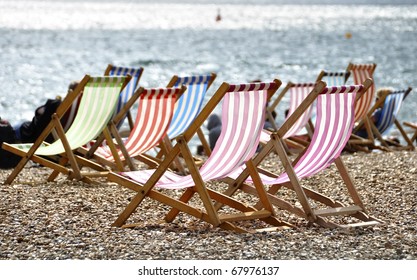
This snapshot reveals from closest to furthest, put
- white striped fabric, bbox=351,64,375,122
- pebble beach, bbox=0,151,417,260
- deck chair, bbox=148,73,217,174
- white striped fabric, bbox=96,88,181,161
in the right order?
pebble beach, bbox=0,151,417,260
white striped fabric, bbox=96,88,181,161
deck chair, bbox=148,73,217,174
white striped fabric, bbox=351,64,375,122

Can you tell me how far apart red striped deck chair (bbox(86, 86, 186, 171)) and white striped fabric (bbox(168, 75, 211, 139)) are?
1.28 feet

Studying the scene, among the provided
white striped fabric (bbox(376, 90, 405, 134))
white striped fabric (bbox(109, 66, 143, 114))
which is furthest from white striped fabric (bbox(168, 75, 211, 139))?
white striped fabric (bbox(376, 90, 405, 134))

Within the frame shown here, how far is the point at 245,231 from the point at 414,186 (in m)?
1.88

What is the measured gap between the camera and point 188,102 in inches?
302

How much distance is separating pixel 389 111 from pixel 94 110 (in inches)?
164

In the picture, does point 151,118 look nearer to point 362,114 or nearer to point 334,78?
point 334,78

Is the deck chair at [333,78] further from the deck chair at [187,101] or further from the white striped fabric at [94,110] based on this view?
the white striped fabric at [94,110]

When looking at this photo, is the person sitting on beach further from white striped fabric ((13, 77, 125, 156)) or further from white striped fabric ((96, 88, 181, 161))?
white striped fabric ((96, 88, 181, 161))

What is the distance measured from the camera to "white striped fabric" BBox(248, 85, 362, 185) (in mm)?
5559

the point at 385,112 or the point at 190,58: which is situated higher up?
the point at 385,112

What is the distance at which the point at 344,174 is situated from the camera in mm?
5688

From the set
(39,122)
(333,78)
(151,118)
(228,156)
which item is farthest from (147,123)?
(333,78)

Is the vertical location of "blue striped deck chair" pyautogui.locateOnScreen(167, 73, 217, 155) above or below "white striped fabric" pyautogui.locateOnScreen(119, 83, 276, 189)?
below
